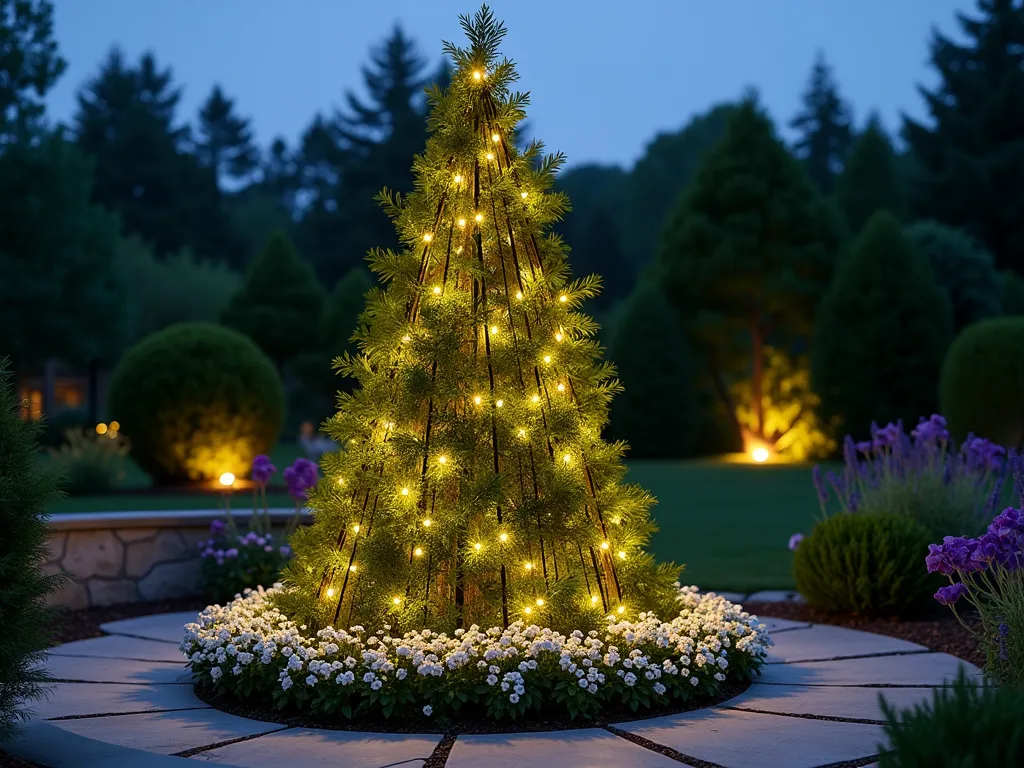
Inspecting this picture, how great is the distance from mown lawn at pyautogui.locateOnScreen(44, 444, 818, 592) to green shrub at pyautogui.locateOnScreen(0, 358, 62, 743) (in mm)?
5335

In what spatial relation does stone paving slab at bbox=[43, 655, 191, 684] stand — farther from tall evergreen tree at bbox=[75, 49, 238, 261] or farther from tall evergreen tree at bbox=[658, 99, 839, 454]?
tall evergreen tree at bbox=[75, 49, 238, 261]

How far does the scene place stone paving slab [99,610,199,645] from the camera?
19.9 ft

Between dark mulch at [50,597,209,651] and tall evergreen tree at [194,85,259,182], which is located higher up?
tall evergreen tree at [194,85,259,182]

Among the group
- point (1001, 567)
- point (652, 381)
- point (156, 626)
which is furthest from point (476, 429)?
point (652, 381)

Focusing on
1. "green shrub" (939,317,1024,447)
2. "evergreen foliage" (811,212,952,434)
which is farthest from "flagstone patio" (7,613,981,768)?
"evergreen foliage" (811,212,952,434)

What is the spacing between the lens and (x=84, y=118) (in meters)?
46.8

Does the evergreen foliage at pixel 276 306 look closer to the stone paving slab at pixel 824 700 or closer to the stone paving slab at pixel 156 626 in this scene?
the stone paving slab at pixel 156 626

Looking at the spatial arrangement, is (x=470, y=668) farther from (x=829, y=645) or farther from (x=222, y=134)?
(x=222, y=134)

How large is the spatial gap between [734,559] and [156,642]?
17.3 feet

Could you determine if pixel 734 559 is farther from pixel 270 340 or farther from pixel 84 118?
pixel 84 118

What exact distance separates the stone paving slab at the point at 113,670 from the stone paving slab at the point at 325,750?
124 cm

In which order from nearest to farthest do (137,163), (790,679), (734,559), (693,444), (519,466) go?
(519,466)
(790,679)
(734,559)
(693,444)
(137,163)

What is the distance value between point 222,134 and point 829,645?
5674 cm

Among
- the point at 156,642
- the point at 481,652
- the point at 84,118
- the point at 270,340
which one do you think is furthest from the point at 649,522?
the point at 84,118
